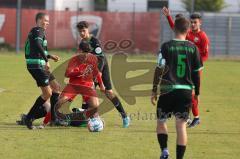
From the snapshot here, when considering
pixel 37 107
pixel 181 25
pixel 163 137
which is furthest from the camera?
pixel 37 107

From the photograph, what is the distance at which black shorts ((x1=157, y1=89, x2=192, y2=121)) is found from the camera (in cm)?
874

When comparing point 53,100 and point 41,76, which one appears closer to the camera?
point 41,76

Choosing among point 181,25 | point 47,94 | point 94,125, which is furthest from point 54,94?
point 181,25

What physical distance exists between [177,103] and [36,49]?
151 inches

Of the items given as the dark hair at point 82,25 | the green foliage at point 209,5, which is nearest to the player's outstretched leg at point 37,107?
the dark hair at point 82,25

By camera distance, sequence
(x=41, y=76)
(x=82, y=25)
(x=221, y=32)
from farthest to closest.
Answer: (x=221, y=32) → (x=41, y=76) → (x=82, y=25)

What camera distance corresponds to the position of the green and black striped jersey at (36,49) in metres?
11.8

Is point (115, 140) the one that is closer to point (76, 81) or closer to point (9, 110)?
point (76, 81)

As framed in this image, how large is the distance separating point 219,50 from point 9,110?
28.8 m

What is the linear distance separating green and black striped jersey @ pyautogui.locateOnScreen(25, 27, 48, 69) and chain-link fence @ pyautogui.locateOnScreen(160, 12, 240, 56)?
30002mm

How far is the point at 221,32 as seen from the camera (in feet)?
139

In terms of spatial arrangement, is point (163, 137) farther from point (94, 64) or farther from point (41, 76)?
point (41, 76)

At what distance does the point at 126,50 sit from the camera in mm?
42156

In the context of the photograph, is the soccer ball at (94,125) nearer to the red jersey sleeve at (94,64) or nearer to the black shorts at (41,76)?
the red jersey sleeve at (94,64)
